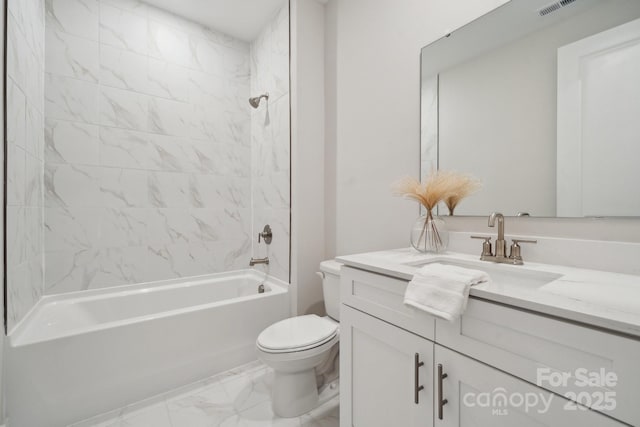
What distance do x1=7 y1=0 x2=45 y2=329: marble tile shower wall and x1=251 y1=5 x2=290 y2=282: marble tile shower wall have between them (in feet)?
4.70

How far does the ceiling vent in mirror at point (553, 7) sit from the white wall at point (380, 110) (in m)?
0.18

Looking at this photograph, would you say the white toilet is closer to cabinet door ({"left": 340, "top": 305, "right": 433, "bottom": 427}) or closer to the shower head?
cabinet door ({"left": 340, "top": 305, "right": 433, "bottom": 427})

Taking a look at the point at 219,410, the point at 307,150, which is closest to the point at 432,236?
the point at 307,150

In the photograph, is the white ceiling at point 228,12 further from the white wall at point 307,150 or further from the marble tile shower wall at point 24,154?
the marble tile shower wall at point 24,154

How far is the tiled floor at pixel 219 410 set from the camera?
1364 millimetres

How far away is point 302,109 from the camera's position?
198 centimetres

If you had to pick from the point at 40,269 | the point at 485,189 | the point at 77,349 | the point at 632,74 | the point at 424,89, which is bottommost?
the point at 77,349

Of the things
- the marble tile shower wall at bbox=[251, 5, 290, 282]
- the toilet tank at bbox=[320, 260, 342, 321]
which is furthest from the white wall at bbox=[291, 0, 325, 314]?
the toilet tank at bbox=[320, 260, 342, 321]

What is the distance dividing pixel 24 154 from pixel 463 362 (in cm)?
219

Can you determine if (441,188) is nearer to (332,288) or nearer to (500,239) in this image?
(500,239)

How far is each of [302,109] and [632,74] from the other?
1.61 metres

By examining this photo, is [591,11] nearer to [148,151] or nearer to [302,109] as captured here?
[302,109]

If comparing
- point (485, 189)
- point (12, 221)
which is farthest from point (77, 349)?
point (485, 189)

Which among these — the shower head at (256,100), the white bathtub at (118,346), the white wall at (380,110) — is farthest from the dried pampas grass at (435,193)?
the shower head at (256,100)
